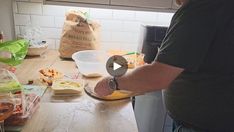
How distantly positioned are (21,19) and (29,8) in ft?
0.34

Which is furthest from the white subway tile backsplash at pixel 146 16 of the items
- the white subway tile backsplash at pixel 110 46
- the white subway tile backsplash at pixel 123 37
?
the white subway tile backsplash at pixel 110 46

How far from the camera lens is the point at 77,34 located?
1.59 metres

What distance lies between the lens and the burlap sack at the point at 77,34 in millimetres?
1591

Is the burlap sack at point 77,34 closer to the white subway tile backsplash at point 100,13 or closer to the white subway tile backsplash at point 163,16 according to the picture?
the white subway tile backsplash at point 100,13

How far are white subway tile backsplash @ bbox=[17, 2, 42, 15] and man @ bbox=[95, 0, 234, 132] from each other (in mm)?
1009

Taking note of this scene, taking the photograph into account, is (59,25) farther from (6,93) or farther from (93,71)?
(6,93)

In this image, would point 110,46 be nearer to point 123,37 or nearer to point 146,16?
point 123,37

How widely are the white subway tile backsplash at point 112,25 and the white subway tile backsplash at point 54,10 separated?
30cm

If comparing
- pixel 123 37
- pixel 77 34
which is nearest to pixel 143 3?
pixel 123 37

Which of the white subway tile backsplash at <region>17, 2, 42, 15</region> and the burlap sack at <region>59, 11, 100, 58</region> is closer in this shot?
the burlap sack at <region>59, 11, 100, 58</region>

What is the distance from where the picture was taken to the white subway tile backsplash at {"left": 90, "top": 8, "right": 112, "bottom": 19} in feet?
5.84

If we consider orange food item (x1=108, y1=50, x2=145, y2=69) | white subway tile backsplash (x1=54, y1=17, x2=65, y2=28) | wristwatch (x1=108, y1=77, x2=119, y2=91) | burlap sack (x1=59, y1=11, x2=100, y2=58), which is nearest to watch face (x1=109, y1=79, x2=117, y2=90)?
wristwatch (x1=108, y1=77, x2=119, y2=91)

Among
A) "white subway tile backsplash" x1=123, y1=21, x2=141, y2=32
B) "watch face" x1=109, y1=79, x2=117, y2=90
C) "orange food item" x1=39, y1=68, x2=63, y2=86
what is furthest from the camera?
"white subway tile backsplash" x1=123, y1=21, x2=141, y2=32
